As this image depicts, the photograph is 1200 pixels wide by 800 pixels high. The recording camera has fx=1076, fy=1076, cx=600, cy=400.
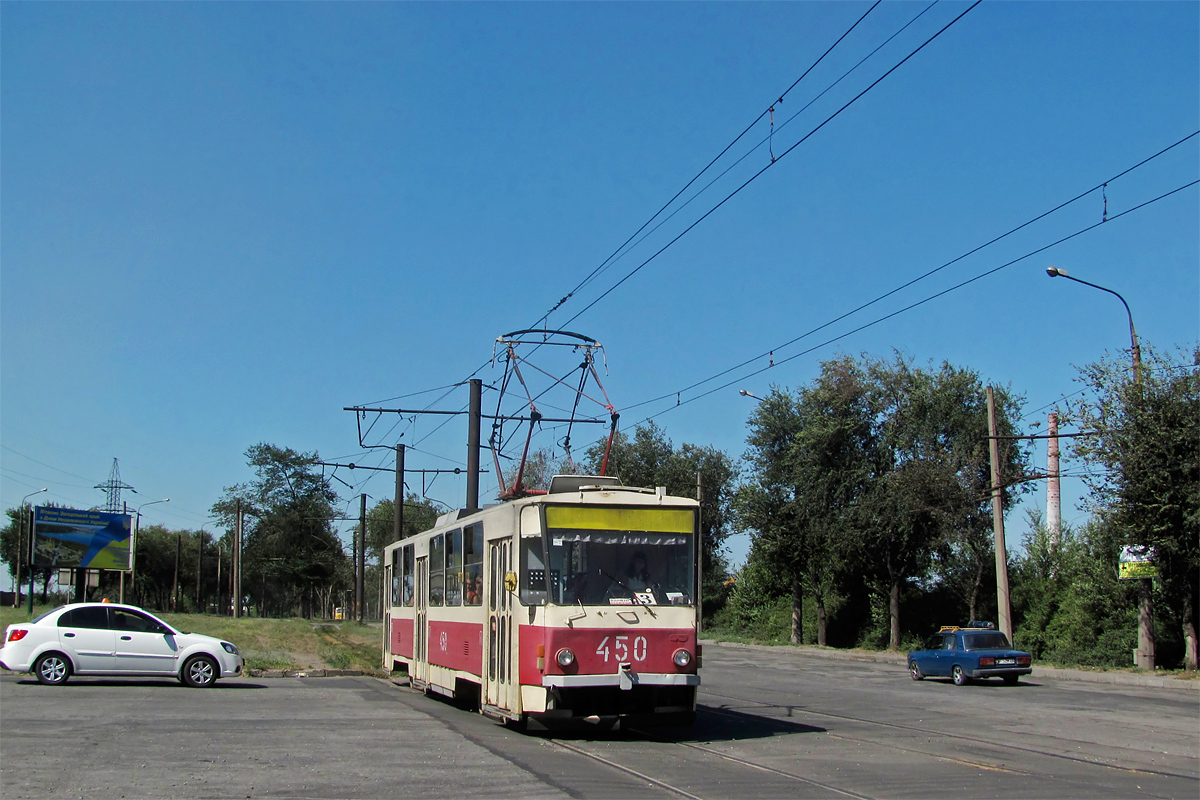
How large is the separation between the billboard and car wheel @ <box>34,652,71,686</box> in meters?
27.3

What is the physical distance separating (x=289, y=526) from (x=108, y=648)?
67.3 m

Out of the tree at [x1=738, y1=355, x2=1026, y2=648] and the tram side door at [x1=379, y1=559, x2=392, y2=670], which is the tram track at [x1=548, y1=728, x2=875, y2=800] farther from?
the tree at [x1=738, y1=355, x2=1026, y2=648]

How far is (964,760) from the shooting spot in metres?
12.0

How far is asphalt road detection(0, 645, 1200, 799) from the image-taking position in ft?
31.3

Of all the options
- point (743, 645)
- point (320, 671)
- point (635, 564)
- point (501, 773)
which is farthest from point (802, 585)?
point (501, 773)

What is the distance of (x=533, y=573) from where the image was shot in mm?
13508

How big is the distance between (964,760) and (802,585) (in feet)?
129

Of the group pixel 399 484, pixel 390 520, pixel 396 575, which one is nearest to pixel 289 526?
pixel 390 520

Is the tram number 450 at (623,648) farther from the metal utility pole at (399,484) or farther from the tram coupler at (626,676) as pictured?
the metal utility pole at (399,484)

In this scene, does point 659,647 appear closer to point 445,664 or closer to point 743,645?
point 445,664

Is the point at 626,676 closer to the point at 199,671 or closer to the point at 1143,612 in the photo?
the point at 199,671

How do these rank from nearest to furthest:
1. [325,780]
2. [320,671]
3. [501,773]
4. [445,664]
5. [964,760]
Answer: [325,780]
[501,773]
[964,760]
[445,664]
[320,671]

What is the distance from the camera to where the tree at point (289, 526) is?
85.5m

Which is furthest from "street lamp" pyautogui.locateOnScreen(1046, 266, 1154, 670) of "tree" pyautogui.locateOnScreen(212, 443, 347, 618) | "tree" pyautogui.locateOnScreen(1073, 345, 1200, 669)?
"tree" pyautogui.locateOnScreen(212, 443, 347, 618)
